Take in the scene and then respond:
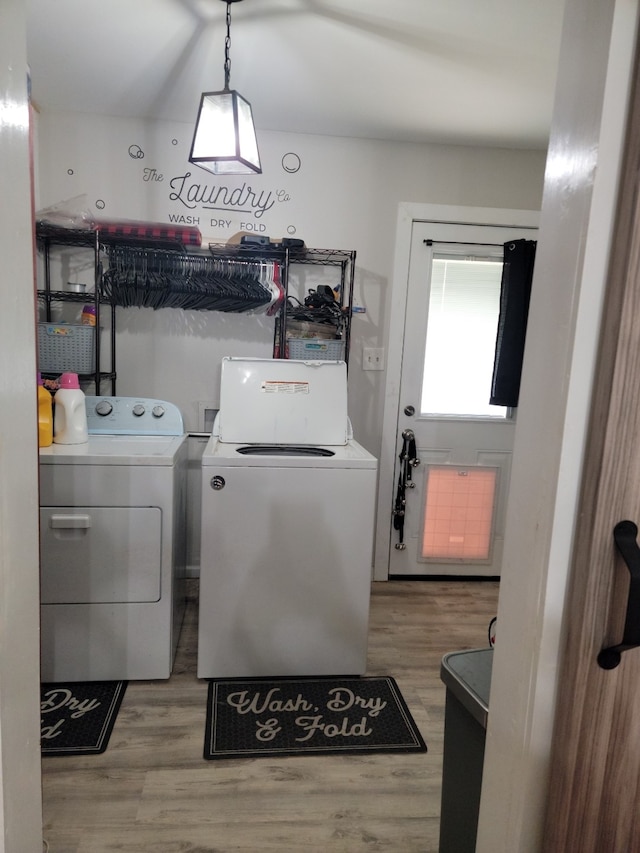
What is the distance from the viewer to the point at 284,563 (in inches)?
79.2

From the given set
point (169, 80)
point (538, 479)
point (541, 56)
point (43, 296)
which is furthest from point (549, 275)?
point (43, 296)

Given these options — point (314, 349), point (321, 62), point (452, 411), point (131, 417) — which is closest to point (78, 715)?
point (131, 417)

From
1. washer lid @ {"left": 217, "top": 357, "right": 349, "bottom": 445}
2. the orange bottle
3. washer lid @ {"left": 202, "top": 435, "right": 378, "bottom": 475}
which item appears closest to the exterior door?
washer lid @ {"left": 217, "top": 357, "right": 349, "bottom": 445}

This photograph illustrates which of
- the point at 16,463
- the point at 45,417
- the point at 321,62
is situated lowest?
the point at 45,417

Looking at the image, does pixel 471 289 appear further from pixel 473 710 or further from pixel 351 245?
pixel 473 710

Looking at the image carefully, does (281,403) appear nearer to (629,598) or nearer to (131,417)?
(131,417)

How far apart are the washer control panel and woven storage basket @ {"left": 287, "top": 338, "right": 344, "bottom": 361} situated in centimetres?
63

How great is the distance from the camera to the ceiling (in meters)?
1.69

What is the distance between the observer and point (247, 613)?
202 centimetres

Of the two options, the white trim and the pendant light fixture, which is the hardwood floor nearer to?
the white trim

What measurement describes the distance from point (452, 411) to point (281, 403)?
1.13 m

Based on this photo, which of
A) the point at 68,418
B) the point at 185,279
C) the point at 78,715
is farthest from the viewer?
the point at 185,279

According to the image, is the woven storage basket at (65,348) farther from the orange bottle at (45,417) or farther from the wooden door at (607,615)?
the wooden door at (607,615)

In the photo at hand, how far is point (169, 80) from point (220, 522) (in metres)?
1.83
